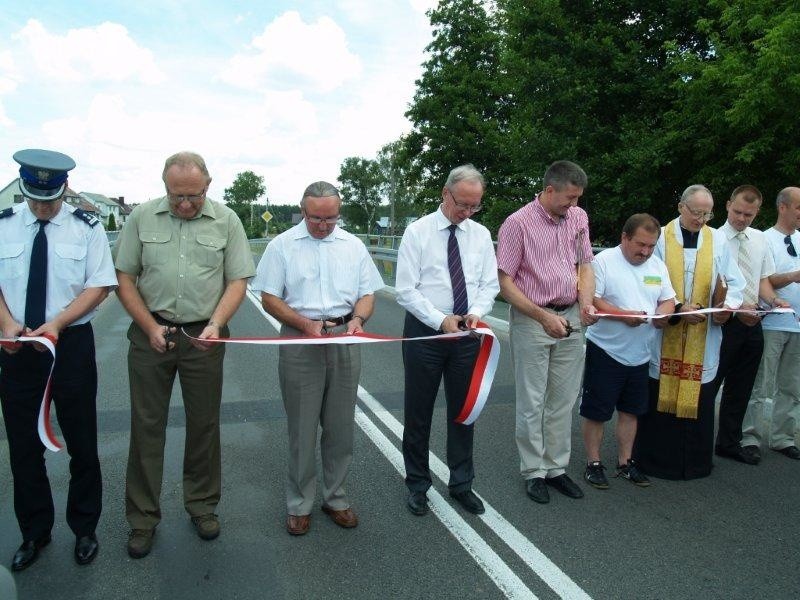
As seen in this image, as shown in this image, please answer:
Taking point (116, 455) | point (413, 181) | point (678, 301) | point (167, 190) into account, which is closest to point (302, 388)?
point (167, 190)

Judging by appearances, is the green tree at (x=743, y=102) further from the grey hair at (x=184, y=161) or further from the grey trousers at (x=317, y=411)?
the grey hair at (x=184, y=161)

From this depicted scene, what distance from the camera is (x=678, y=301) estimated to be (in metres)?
4.78

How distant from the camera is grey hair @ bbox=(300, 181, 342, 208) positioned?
372 cm

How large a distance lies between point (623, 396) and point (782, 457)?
1.53 m

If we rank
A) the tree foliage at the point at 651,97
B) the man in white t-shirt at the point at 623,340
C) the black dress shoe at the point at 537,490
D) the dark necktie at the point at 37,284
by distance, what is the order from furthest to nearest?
the tree foliage at the point at 651,97
the man in white t-shirt at the point at 623,340
the black dress shoe at the point at 537,490
the dark necktie at the point at 37,284

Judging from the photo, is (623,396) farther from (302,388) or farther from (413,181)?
(413,181)

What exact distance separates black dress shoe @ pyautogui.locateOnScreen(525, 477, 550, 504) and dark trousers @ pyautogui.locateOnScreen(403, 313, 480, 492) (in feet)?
1.43

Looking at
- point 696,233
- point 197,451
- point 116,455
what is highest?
point 696,233

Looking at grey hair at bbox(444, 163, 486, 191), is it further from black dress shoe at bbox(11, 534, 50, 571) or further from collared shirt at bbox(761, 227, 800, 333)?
black dress shoe at bbox(11, 534, 50, 571)

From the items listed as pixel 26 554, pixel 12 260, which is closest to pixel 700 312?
pixel 12 260

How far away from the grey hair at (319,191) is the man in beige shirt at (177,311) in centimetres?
41

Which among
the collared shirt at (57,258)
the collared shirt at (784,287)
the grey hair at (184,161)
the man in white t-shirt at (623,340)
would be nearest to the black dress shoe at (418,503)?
the man in white t-shirt at (623,340)

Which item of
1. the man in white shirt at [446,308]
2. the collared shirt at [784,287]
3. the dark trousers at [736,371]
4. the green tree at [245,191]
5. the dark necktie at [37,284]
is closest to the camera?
the dark necktie at [37,284]

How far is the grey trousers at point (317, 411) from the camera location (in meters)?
3.90
